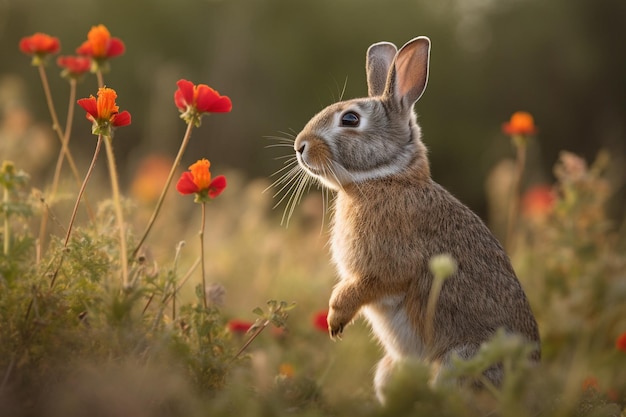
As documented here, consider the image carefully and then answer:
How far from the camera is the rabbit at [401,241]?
3436mm

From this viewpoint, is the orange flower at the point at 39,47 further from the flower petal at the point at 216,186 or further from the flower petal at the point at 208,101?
the flower petal at the point at 216,186

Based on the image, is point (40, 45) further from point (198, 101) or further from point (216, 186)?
point (216, 186)

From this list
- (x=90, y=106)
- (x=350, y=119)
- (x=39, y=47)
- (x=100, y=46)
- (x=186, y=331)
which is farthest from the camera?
(x=350, y=119)

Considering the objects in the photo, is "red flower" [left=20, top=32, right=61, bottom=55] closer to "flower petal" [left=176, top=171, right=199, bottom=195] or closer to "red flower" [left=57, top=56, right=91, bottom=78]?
"red flower" [left=57, top=56, right=91, bottom=78]

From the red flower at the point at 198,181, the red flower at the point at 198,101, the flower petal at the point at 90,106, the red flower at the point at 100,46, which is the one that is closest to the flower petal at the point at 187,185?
the red flower at the point at 198,181

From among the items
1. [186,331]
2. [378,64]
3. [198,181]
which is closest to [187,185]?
[198,181]

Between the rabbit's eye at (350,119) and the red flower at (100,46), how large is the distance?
113 centimetres

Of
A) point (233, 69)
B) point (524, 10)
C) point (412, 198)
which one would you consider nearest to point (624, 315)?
point (412, 198)

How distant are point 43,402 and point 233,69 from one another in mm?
8424

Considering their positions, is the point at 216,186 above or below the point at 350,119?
below

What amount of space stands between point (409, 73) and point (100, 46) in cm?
151

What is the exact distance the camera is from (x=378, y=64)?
4250mm

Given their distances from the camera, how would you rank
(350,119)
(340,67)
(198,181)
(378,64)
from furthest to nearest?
(340,67) → (378,64) → (350,119) → (198,181)

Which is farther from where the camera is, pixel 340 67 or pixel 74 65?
pixel 340 67
